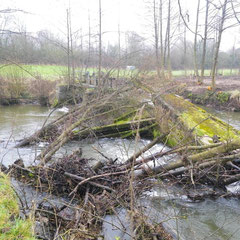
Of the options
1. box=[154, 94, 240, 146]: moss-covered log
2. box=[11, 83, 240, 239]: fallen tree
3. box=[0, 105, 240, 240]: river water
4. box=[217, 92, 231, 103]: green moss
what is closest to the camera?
box=[0, 105, 240, 240]: river water

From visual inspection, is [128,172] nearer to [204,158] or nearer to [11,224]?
[204,158]

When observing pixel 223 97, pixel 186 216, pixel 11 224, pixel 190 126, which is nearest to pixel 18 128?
pixel 190 126

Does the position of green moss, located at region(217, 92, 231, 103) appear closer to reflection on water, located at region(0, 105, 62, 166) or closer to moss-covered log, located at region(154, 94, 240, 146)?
moss-covered log, located at region(154, 94, 240, 146)

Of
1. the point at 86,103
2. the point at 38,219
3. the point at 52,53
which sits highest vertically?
the point at 52,53

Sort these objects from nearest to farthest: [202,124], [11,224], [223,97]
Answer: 1. [11,224]
2. [202,124]
3. [223,97]

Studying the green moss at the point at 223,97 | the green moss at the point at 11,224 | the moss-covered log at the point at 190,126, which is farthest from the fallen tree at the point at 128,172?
the green moss at the point at 223,97

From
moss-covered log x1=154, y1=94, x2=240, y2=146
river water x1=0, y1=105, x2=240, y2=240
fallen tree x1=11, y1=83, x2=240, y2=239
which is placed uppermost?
moss-covered log x1=154, y1=94, x2=240, y2=146

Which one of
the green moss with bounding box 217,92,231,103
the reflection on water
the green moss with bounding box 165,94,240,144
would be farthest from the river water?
the green moss with bounding box 217,92,231,103

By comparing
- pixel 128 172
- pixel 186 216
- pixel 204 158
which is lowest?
pixel 186 216

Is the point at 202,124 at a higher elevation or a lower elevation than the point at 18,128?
higher

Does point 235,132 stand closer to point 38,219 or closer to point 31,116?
point 38,219

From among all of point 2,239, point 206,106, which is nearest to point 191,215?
point 2,239

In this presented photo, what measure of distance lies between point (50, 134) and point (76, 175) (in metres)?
4.19

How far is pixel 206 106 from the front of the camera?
724 inches
